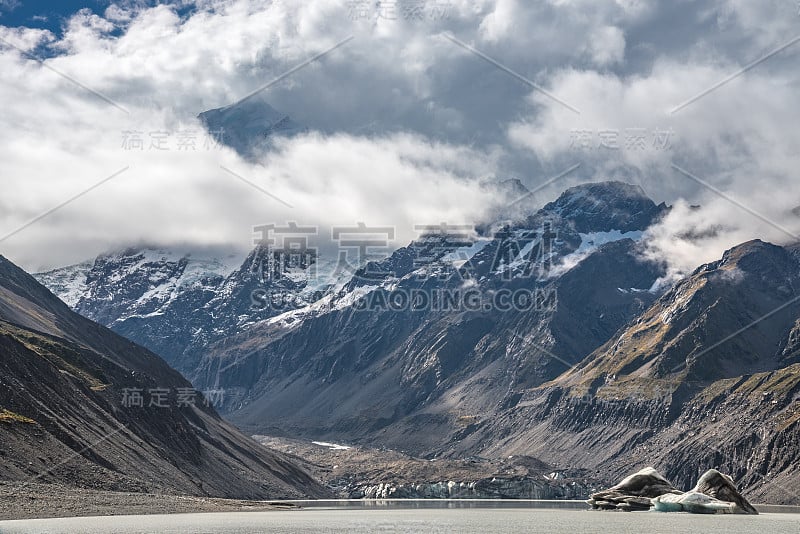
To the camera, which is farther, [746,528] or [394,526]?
[394,526]

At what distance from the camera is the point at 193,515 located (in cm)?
18538

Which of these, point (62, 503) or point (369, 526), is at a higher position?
point (62, 503)

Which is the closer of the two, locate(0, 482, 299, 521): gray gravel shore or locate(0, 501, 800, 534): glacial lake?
locate(0, 501, 800, 534): glacial lake

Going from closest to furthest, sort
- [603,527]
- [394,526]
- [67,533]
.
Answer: [67,533] → [603,527] → [394,526]

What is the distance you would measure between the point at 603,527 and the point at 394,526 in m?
34.2

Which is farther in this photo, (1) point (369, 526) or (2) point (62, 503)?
(2) point (62, 503)

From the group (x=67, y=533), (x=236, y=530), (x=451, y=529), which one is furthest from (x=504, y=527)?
(x=67, y=533)

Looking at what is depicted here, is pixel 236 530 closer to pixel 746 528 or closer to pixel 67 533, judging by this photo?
pixel 67 533

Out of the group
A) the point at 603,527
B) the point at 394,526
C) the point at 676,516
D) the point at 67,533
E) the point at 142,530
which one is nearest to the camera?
the point at 67,533

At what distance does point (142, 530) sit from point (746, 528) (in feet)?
299

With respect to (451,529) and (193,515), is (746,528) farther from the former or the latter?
(193,515)

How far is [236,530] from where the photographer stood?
140500 millimetres

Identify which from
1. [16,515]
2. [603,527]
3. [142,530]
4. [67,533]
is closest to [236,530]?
[142,530]

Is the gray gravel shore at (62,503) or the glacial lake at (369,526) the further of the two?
the gray gravel shore at (62,503)
